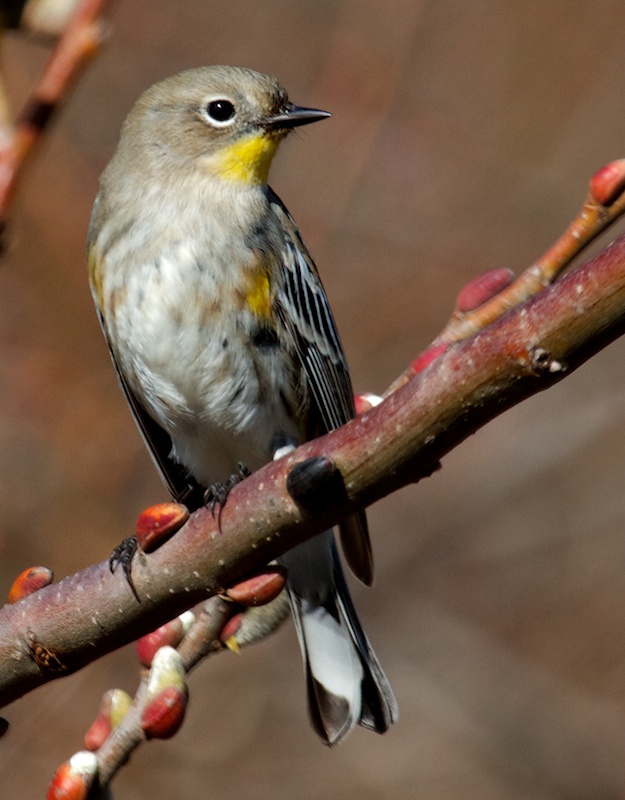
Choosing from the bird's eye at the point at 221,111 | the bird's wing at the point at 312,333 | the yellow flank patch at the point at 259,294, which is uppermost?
the bird's eye at the point at 221,111

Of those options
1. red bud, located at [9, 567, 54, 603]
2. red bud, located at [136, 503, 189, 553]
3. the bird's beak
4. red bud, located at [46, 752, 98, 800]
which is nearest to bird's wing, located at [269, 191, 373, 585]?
the bird's beak

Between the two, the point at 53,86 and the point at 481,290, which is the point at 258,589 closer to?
the point at 481,290

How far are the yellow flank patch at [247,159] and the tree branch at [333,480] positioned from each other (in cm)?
172

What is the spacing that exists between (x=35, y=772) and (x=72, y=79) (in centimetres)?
400

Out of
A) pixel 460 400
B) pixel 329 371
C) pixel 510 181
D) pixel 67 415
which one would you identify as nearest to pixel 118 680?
pixel 67 415

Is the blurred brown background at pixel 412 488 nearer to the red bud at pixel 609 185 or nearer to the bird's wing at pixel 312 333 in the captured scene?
the bird's wing at pixel 312 333

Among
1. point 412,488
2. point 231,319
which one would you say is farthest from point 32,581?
point 412,488

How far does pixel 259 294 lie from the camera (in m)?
3.45

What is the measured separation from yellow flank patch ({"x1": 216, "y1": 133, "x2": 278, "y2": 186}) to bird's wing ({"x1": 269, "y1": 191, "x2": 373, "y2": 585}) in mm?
100

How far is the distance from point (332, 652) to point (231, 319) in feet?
3.16

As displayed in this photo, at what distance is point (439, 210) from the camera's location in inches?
239

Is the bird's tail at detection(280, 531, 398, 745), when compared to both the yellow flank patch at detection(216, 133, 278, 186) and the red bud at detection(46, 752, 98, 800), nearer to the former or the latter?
the yellow flank patch at detection(216, 133, 278, 186)

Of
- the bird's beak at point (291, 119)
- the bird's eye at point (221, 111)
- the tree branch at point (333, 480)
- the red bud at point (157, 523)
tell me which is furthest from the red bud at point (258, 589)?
the bird's eye at point (221, 111)

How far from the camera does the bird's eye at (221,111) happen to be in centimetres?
376
